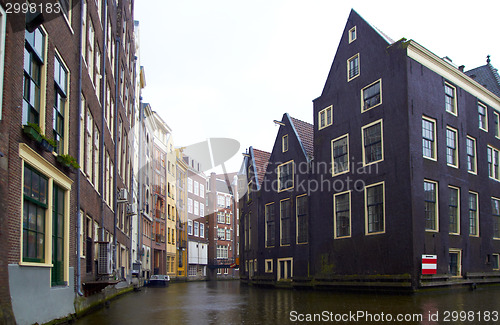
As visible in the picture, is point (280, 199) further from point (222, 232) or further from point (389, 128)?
point (222, 232)

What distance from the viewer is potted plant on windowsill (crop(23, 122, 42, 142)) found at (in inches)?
380

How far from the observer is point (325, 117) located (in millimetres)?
30938

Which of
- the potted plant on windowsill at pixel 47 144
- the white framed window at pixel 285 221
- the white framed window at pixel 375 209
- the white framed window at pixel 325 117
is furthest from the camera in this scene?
the white framed window at pixel 285 221

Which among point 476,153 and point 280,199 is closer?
point 476,153

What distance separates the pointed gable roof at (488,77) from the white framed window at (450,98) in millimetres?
5387

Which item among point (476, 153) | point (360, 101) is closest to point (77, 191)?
point (360, 101)

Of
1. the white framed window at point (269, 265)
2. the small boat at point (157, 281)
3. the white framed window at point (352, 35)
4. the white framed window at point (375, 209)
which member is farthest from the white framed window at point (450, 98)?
the small boat at point (157, 281)

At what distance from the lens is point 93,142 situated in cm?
1867

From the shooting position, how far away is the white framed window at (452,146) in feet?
85.6

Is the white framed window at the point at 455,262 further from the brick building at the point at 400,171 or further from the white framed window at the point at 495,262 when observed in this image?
the white framed window at the point at 495,262

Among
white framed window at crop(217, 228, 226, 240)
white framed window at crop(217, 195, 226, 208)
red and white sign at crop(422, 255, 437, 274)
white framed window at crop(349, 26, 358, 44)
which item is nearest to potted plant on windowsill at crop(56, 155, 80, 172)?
red and white sign at crop(422, 255, 437, 274)

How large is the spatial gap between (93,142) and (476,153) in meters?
21.4

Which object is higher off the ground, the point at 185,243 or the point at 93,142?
the point at 93,142

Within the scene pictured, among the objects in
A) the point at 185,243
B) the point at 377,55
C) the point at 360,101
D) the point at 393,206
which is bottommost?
the point at 185,243
